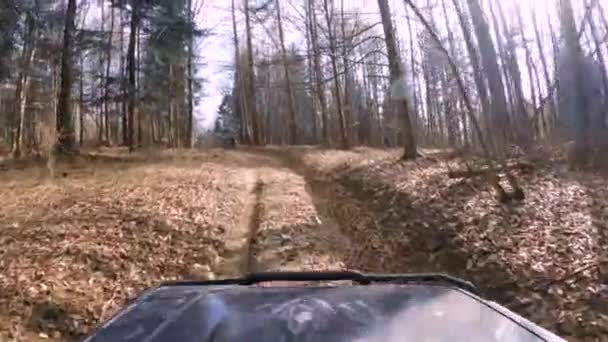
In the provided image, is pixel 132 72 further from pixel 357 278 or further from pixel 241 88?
pixel 357 278

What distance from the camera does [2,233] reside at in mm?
8961

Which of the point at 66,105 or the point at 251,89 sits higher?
the point at 251,89

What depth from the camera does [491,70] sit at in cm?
1178

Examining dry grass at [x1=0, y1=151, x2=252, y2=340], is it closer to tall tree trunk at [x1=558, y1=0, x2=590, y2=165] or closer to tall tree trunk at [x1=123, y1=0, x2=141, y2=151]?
tall tree trunk at [x1=558, y1=0, x2=590, y2=165]

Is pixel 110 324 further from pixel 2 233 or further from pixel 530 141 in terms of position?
pixel 530 141

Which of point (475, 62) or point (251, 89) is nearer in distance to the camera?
point (475, 62)

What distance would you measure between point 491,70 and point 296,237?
5.58 m

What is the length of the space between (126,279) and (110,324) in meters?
5.77

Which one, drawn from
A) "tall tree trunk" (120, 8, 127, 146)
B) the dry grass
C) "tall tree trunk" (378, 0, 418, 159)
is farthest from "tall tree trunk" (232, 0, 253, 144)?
the dry grass

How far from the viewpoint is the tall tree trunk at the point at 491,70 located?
1109cm

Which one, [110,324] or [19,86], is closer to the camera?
[110,324]

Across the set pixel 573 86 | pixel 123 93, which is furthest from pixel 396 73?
pixel 123 93

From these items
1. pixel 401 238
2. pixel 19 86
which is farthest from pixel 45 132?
pixel 401 238

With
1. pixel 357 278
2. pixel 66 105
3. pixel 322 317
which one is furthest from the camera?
pixel 66 105
